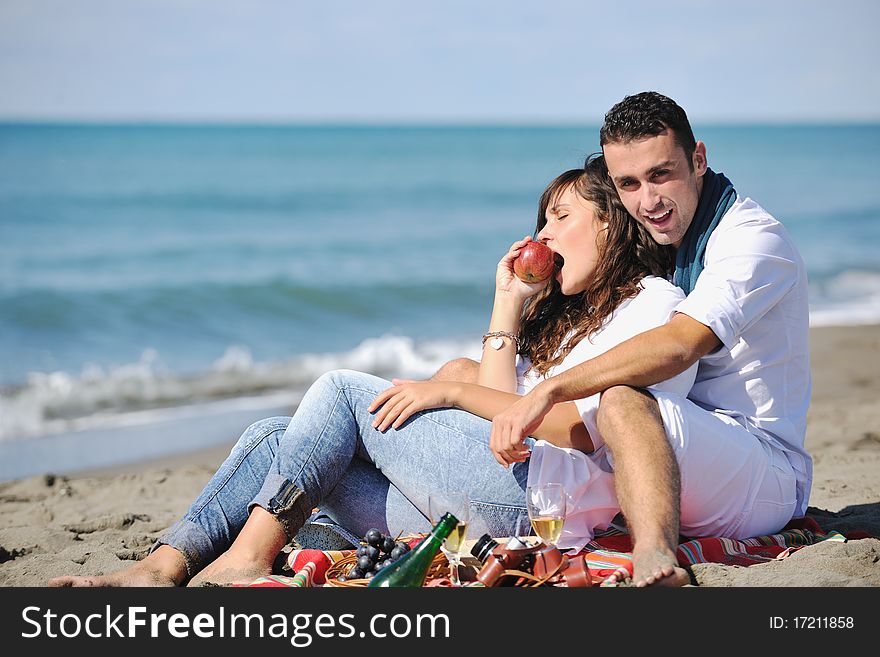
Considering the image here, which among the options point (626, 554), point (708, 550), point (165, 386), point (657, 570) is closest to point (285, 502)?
point (626, 554)

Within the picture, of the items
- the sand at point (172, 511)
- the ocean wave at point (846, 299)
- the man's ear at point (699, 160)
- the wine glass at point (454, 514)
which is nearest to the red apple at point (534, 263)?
the man's ear at point (699, 160)

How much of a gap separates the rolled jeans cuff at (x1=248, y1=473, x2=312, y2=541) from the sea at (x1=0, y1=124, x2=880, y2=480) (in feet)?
6.13

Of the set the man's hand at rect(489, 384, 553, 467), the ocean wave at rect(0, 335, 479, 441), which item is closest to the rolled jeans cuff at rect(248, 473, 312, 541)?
the man's hand at rect(489, 384, 553, 467)

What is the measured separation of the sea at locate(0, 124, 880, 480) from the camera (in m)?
9.14

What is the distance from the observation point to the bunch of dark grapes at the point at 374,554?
3.47 meters

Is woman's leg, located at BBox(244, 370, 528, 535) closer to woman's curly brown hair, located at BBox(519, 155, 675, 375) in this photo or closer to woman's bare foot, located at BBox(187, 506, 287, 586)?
woman's bare foot, located at BBox(187, 506, 287, 586)

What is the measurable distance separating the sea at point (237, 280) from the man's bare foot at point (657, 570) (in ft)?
6.14

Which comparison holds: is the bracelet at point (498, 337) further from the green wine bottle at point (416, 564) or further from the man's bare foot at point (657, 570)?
the man's bare foot at point (657, 570)

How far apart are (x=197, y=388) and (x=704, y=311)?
7.27 metres

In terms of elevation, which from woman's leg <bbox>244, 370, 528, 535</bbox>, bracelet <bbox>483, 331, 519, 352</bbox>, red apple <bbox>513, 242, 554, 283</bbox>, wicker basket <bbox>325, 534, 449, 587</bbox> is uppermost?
red apple <bbox>513, 242, 554, 283</bbox>

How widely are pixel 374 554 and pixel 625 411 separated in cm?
104

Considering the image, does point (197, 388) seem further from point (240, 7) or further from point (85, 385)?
point (240, 7)
